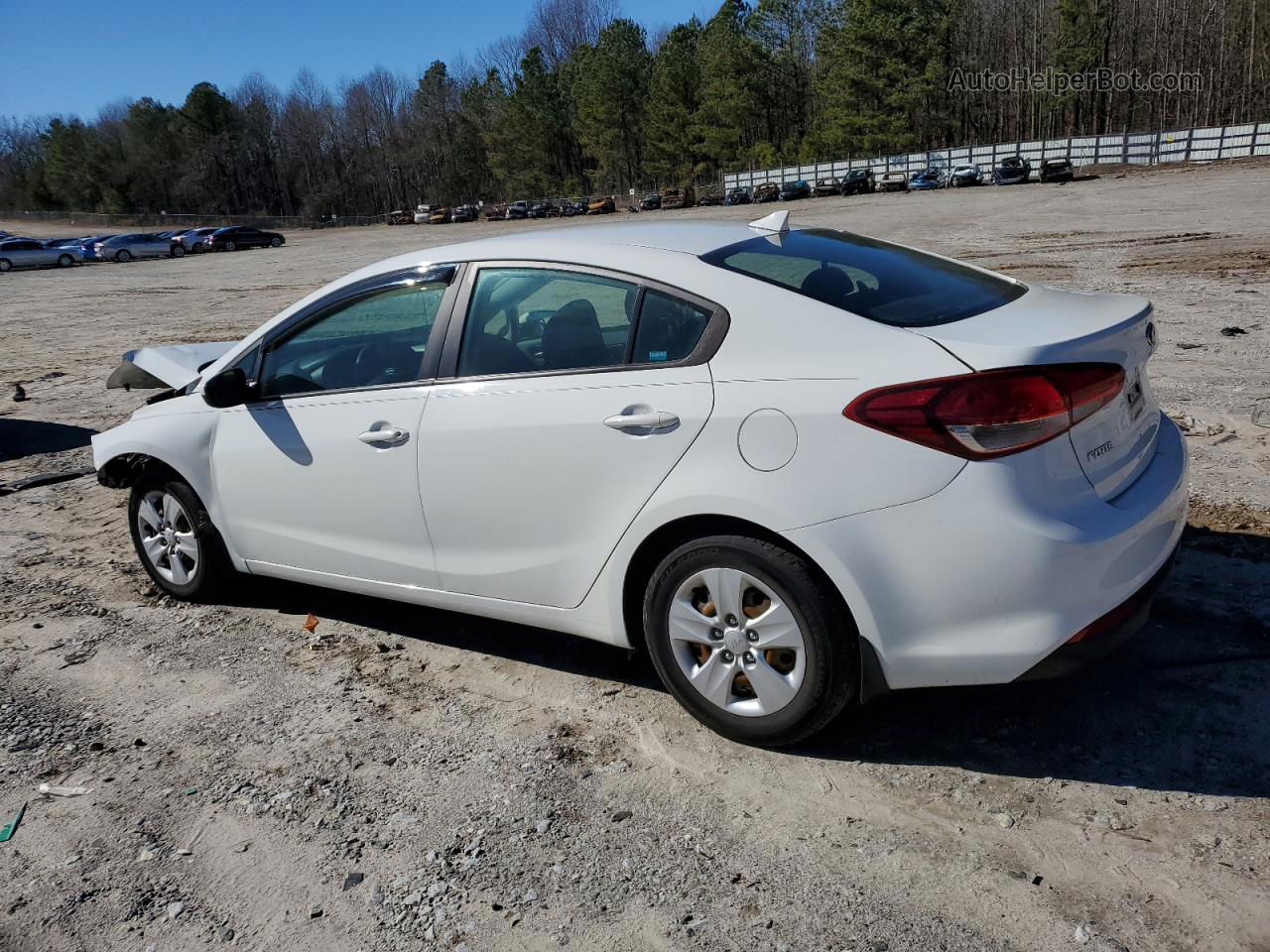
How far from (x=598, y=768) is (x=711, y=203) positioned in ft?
219

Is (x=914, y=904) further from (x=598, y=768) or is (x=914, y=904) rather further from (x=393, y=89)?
(x=393, y=89)

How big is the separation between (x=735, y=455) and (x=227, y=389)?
2.46 meters

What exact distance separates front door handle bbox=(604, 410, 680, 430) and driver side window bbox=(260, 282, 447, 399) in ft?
3.30

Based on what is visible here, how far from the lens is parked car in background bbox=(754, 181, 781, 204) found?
61.2 metres

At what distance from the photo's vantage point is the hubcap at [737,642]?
312 cm

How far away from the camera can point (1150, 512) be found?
119 inches

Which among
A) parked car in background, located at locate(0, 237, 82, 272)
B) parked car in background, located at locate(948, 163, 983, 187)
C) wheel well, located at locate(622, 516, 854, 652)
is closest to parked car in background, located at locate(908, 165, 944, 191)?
parked car in background, located at locate(948, 163, 983, 187)

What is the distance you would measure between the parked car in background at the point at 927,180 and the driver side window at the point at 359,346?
2248 inches

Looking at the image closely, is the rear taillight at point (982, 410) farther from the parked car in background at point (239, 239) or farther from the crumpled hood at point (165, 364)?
the parked car in background at point (239, 239)

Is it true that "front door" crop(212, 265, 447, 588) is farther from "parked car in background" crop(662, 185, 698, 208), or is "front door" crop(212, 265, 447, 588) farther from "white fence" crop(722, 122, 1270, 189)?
"parked car in background" crop(662, 185, 698, 208)

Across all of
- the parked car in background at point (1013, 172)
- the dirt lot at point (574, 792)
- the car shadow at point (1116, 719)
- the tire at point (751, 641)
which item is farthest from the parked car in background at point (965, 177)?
the tire at point (751, 641)

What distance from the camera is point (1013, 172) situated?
166 ft

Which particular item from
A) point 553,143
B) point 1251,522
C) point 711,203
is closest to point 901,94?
point 711,203

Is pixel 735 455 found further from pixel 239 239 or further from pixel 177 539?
pixel 239 239
